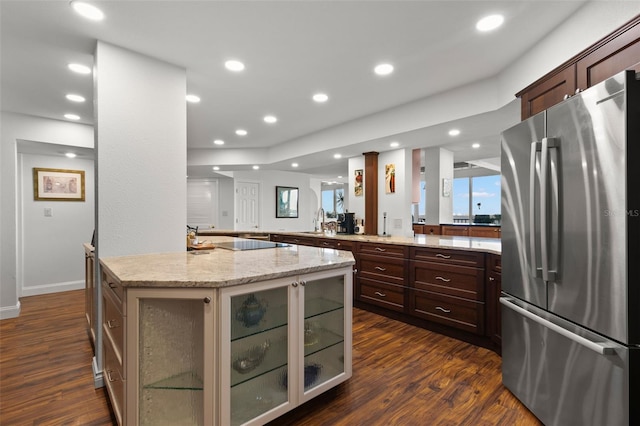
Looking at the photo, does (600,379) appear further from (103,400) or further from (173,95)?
(173,95)

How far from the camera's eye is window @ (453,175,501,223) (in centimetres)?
912

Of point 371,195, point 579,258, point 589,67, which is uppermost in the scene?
point 589,67

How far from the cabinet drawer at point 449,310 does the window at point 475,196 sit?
21.1 ft

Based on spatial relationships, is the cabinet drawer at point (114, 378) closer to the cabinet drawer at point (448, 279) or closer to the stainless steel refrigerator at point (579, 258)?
the stainless steel refrigerator at point (579, 258)

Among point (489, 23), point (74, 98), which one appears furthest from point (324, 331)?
point (74, 98)

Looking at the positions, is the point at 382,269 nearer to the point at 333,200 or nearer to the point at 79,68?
the point at 79,68

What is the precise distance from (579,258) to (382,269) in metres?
2.29

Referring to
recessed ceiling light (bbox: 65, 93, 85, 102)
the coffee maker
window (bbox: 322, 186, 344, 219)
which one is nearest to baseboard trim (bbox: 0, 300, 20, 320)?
recessed ceiling light (bbox: 65, 93, 85, 102)

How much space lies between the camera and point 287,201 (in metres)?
8.05

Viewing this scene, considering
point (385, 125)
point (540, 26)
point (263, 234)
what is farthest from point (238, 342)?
point (263, 234)

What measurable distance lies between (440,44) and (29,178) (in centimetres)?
572

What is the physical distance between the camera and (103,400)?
1.98m

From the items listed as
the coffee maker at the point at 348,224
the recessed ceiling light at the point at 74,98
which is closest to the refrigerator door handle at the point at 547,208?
the coffee maker at the point at 348,224

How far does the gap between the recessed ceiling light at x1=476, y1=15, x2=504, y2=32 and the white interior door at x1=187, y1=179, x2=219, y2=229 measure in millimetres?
6677
